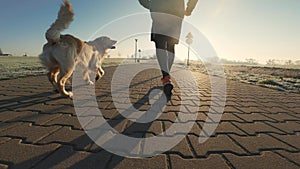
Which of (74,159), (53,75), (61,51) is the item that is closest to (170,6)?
(61,51)

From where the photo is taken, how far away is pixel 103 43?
607cm

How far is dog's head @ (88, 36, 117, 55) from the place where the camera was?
588cm

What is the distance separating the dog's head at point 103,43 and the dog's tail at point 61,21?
2289 mm

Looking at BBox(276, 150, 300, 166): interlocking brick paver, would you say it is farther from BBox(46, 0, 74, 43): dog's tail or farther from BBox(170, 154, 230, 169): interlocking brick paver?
BBox(46, 0, 74, 43): dog's tail

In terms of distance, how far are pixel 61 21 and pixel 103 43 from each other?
2698 millimetres

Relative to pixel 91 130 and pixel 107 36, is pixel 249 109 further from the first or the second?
pixel 107 36

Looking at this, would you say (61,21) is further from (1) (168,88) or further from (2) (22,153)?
(2) (22,153)

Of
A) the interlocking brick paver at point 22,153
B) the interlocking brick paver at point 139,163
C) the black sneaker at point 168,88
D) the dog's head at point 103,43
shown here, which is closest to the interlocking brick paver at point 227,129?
the interlocking brick paver at point 139,163

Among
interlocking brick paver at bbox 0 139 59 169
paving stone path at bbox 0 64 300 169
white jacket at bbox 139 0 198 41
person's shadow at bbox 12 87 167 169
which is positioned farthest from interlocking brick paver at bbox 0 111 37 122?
white jacket at bbox 139 0 198 41

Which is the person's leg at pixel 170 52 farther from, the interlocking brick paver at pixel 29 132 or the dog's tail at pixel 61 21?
the interlocking brick paver at pixel 29 132

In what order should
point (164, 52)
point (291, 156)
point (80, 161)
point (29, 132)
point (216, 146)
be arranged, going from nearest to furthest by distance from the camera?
point (80, 161) → point (291, 156) → point (216, 146) → point (29, 132) → point (164, 52)

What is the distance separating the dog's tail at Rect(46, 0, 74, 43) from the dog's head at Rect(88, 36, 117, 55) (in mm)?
2289

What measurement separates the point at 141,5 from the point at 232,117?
284 cm

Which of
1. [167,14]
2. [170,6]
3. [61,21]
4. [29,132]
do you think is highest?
[170,6]
